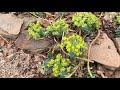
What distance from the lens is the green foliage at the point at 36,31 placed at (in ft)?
7.31

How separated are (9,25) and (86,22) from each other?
22.3 inches

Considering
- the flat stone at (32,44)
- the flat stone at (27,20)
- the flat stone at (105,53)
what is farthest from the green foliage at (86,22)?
the flat stone at (27,20)

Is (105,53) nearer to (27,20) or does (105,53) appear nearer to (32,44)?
(32,44)

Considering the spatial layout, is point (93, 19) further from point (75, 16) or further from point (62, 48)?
point (62, 48)

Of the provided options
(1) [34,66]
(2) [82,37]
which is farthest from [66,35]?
(1) [34,66]

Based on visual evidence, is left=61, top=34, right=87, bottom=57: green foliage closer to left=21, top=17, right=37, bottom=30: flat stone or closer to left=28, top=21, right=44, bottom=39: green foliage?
left=28, top=21, right=44, bottom=39: green foliage

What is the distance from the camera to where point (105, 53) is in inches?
84.4

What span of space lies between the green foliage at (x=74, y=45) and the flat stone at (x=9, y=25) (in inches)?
17.2

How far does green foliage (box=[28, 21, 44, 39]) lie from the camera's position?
223 centimetres

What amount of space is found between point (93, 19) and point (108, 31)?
209 millimetres

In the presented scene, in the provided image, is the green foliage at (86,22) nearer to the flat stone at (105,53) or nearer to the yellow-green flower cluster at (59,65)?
the flat stone at (105,53)

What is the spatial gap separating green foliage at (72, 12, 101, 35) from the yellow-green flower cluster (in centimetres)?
29


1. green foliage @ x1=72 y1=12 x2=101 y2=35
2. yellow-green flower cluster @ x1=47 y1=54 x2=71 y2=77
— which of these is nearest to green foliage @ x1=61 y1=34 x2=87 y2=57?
yellow-green flower cluster @ x1=47 y1=54 x2=71 y2=77

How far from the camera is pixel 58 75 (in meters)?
2.04
